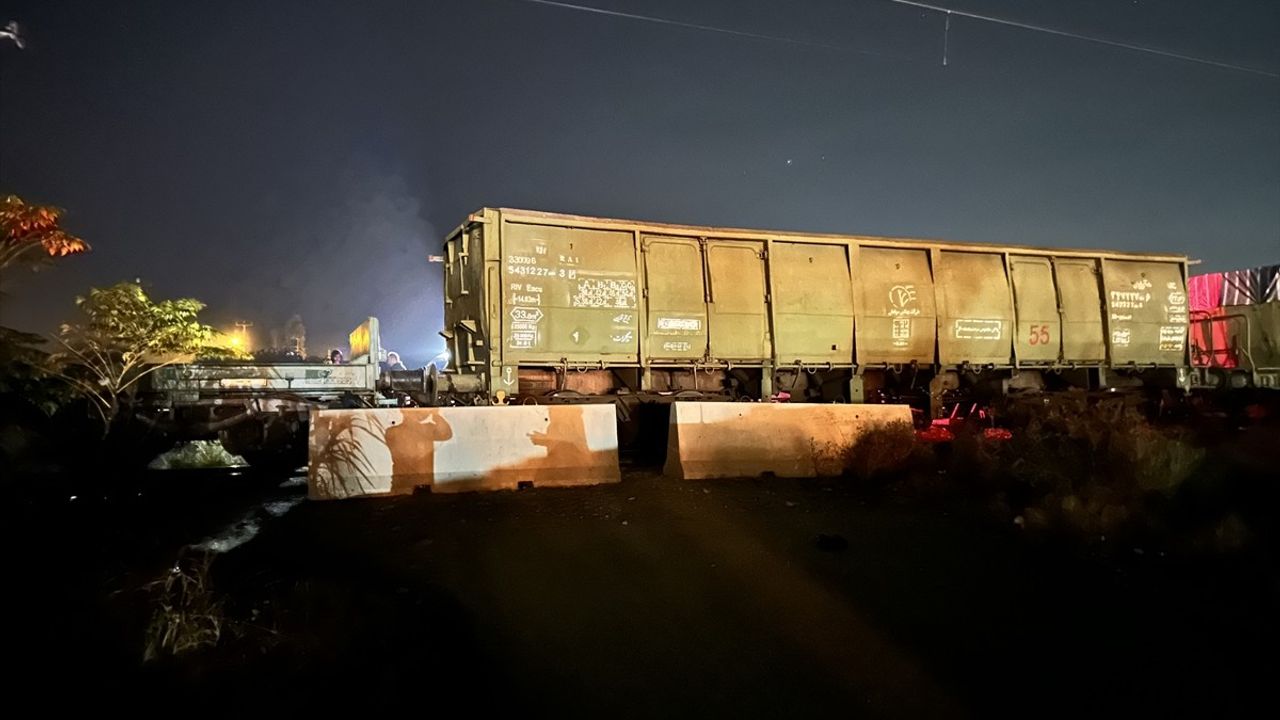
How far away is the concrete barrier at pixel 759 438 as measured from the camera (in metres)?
7.15

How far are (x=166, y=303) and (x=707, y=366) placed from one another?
13307mm

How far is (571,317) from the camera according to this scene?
31.7 feet

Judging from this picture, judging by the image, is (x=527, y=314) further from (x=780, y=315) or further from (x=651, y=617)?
(x=651, y=617)

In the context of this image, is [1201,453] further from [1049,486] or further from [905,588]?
[905,588]

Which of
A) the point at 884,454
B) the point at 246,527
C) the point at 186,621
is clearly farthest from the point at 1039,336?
the point at 186,621

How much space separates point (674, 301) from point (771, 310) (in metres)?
1.67

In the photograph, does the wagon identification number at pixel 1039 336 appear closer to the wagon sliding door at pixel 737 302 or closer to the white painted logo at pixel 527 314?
the wagon sliding door at pixel 737 302

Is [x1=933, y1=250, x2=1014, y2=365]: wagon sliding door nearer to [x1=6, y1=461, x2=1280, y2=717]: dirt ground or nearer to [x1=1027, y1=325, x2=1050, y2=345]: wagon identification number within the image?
[x1=1027, y1=325, x2=1050, y2=345]: wagon identification number

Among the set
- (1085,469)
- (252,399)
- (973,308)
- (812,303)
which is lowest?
(1085,469)

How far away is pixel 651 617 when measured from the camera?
3.81 m

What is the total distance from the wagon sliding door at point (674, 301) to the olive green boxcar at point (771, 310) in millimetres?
22

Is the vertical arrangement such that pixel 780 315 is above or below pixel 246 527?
above

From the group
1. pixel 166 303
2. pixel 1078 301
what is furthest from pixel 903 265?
pixel 166 303

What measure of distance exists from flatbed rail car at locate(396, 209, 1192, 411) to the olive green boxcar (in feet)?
0.08
